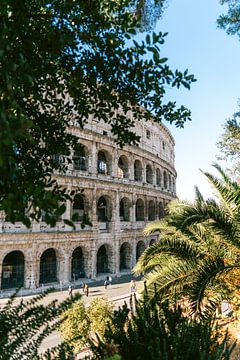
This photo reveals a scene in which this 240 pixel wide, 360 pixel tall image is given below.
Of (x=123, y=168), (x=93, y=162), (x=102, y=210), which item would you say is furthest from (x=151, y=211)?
(x=93, y=162)

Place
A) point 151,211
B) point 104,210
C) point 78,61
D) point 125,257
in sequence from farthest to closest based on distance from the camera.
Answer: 1. point 151,211
2. point 125,257
3. point 104,210
4. point 78,61

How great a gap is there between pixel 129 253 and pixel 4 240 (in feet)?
41.5

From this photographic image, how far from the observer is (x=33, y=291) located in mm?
19188

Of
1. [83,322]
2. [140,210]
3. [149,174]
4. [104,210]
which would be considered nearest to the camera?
[83,322]

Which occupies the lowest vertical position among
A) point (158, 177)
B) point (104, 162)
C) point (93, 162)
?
point (158, 177)

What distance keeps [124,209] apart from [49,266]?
30.0ft

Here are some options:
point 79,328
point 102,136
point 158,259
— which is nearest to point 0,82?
point 158,259

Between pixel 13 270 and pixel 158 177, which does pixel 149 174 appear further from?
pixel 13 270

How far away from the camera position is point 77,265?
23.4 meters

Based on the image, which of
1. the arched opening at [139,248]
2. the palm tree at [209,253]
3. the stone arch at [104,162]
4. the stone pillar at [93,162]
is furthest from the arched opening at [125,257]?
the palm tree at [209,253]

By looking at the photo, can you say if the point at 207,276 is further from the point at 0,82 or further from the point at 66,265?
the point at 66,265

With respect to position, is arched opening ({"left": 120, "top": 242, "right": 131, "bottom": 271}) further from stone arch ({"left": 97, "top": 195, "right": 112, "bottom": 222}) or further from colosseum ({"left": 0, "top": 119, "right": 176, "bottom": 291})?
stone arch ({"left": 97, "top": 195, "right": 112, "bottom": 222})

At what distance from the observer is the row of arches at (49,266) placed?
19.9 m

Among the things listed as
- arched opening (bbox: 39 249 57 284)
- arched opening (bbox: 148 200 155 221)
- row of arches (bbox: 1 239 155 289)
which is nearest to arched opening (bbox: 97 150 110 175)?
row of arches (bbox: 1 239 155 289)
